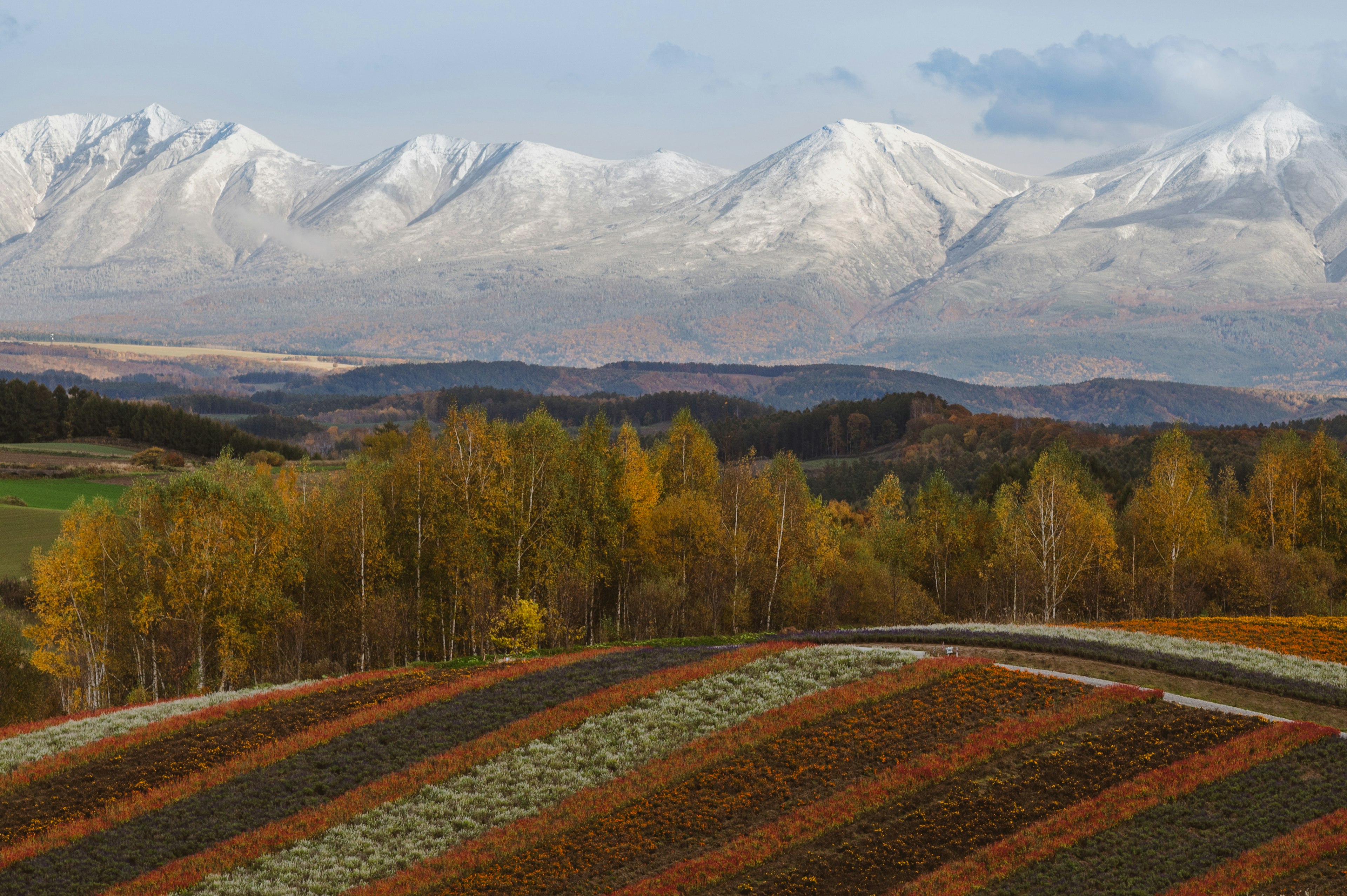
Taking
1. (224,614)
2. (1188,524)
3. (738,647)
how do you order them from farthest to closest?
(1188,524), (224,614), (738,647)

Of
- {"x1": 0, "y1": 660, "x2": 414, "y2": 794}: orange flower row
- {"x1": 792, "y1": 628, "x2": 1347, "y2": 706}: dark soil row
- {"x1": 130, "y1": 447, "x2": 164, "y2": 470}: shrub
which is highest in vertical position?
{"x1": 130, "y1": 447, "x2": 164, "y2": 470}: shrub

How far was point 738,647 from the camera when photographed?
1700 inches

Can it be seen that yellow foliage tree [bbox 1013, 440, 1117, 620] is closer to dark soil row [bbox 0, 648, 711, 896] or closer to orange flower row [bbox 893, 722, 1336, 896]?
dark soil row [bbox 0, 648, 711, 896]

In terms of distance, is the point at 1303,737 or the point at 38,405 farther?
the point at 38,405

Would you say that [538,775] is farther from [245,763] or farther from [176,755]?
[176,755]

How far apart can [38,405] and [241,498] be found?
123 metres

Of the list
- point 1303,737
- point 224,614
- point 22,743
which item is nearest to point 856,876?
point 1303,737

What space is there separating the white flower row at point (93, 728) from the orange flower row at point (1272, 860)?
3151cm

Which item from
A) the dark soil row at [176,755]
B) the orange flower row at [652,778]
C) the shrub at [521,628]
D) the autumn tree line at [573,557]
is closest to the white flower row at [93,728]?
the dark soil row at [176,755]

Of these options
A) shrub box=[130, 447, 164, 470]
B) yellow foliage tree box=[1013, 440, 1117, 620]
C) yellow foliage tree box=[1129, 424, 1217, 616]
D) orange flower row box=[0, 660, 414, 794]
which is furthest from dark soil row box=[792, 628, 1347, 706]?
shrub box=[130, 447, 164, 470]

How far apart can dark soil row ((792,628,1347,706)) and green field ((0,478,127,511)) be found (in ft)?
275

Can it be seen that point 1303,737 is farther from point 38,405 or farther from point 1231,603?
point 38,405

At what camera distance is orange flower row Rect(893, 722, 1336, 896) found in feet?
77.6

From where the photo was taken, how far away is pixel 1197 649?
41.9 metres
